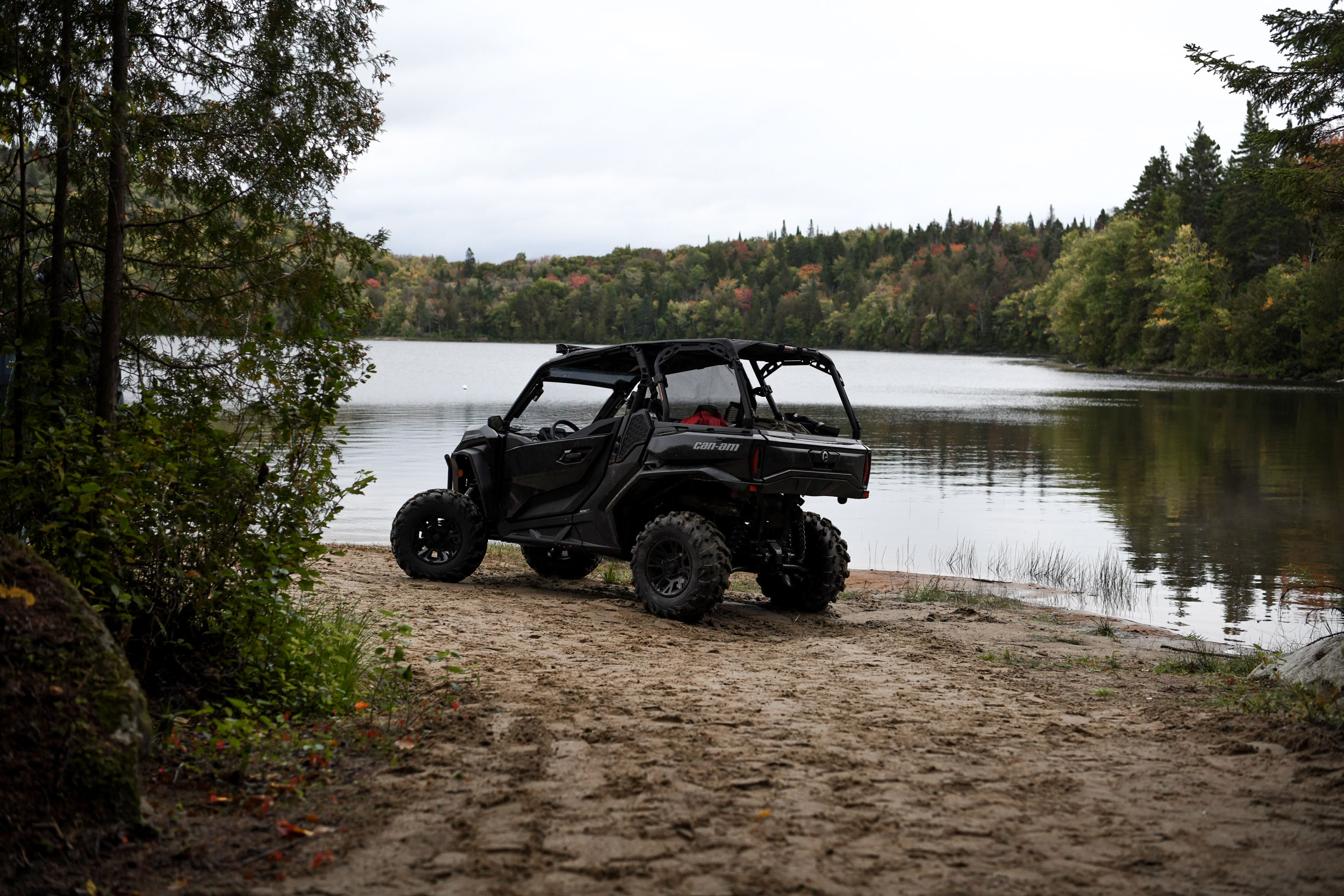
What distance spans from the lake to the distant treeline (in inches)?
218

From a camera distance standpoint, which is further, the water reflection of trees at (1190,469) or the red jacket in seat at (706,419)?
the water reflection of trees at (1190,469)

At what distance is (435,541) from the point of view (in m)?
10.3

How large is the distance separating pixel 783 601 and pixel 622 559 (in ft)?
5.02

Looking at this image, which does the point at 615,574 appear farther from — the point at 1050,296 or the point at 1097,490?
the point at 1050,296

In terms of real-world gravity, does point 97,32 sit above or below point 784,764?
above

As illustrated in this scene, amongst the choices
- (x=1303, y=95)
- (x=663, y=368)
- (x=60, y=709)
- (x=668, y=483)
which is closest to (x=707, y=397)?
(x=663, y=368)

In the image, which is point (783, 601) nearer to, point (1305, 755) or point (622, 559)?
point (622, 559)

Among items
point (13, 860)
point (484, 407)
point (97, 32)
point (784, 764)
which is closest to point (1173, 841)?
point (784, 764)

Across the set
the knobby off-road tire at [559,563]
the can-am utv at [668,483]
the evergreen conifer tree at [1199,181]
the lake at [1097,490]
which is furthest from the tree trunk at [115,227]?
the evergreen conifer tree at [1199,181]

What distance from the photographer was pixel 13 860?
11.3 feet

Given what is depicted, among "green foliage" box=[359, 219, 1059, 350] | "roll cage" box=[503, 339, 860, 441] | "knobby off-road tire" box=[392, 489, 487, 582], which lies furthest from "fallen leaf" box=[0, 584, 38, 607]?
"green foliage" box=[359, 219, 1059, 350]

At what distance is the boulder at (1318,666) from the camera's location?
19.7 ft

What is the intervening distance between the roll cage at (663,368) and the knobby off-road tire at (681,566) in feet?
2.98

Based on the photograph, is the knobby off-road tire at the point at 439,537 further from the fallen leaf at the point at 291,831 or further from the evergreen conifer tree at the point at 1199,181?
the evergreen conifer tree at the point at 1199,181
